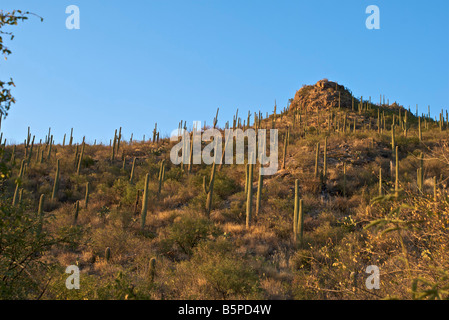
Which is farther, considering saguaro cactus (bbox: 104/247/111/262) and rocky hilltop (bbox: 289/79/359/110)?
rocky hilltop (bbox: 289/79/359/110)

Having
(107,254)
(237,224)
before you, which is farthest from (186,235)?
(237,224)

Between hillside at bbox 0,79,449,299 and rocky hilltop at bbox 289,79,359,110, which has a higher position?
rocky hilltop at bbox 289,79,359,110

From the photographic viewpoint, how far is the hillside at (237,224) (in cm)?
597

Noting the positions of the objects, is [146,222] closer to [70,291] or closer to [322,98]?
[70,291]

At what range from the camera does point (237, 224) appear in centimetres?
1512

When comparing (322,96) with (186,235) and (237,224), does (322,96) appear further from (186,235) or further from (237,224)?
(186,235)

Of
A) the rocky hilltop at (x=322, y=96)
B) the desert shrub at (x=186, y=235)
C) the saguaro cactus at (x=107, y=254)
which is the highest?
the rocky hilltop at (x=322, y=96)

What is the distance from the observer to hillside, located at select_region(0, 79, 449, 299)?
19.6 feet

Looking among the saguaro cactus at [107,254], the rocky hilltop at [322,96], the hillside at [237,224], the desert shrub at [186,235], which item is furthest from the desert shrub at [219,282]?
the rocky hilltop at [322,96]

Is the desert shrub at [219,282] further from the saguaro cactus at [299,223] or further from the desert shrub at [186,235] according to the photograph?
the saguaro cactus at [299,223]

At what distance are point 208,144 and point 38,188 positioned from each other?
1343 cm

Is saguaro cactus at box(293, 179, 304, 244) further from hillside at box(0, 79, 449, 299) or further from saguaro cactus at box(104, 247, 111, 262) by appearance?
saguaro cactus at box(104, 247, 111, 262)

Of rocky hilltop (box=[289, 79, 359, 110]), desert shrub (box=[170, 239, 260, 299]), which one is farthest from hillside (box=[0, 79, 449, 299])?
rocky hilltop (box=[289, 79, 359, 110])
